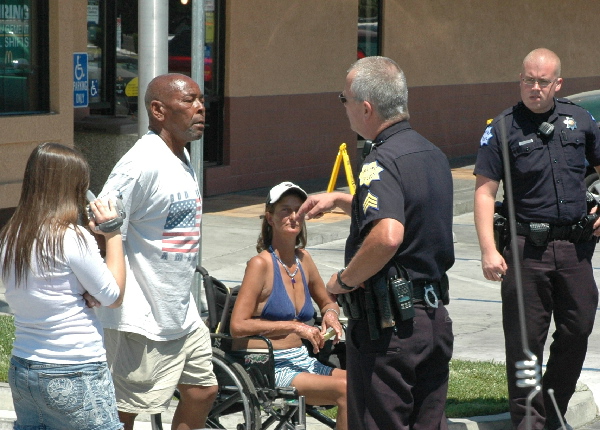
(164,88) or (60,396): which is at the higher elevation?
(164,88)

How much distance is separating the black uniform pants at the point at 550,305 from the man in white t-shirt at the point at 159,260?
1.69 metres

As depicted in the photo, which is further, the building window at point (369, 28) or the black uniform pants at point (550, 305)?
the building window at point (369, 28)

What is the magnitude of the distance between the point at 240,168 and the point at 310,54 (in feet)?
7.21

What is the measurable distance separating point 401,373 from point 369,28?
1384cm

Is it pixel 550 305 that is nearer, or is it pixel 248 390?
pixel 248 390

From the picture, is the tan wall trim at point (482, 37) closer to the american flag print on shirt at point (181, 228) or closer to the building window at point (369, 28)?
the building window at point (369, 28)

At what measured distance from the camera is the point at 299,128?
50.0ft

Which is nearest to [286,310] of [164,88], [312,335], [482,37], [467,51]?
[312,335]

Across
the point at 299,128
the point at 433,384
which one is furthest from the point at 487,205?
the point at 299,128

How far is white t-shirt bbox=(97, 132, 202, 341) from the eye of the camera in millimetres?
4105

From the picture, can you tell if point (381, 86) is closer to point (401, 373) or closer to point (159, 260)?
point (401, 373)

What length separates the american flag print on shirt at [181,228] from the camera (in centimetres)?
416

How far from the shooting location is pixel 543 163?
16.7ft

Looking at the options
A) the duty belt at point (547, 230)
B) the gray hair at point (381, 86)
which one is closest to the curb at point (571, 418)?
the duty belt at point (547, 230)
